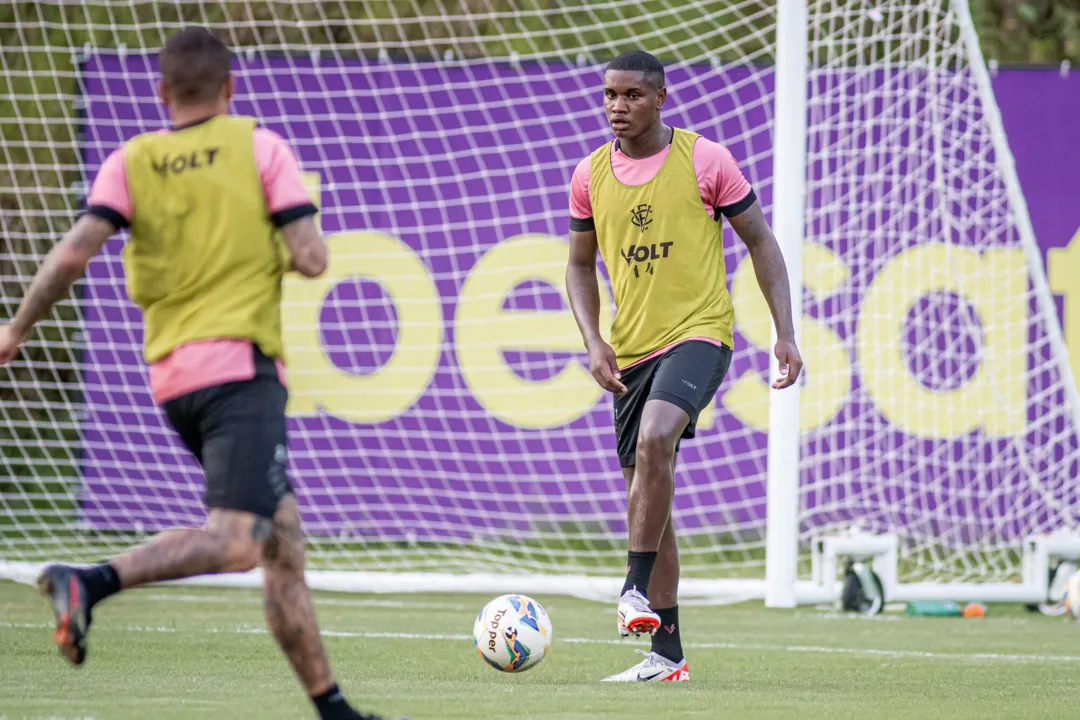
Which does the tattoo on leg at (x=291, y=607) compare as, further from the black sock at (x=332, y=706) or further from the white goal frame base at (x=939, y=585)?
the white goal frame base at (x=939, y=585)

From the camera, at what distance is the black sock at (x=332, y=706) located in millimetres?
3846

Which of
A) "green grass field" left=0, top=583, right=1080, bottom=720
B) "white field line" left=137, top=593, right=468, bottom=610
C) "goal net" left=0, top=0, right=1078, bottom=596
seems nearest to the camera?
"green grass field" left=0, top=583, right=1080, bottom=720

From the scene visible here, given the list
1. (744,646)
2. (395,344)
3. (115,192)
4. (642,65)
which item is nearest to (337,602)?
(395,344)

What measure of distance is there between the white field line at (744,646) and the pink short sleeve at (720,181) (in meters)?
2.15

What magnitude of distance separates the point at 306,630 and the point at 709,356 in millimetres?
2160

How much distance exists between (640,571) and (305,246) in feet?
6.49

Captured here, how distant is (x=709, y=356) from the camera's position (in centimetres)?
554

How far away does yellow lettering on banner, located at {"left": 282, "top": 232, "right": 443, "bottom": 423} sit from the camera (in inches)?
432

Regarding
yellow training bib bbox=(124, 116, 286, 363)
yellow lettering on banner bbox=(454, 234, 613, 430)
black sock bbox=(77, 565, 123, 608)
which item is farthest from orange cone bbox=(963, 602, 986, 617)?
black sock bbox=(77, 565, 123, 608)

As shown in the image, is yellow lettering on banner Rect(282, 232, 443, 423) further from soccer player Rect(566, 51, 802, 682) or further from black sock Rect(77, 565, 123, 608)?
black sock Rect(77, 565, 123, 608)

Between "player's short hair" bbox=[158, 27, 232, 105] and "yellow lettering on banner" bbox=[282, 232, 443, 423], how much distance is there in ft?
23.0

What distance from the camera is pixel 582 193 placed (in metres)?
5.84

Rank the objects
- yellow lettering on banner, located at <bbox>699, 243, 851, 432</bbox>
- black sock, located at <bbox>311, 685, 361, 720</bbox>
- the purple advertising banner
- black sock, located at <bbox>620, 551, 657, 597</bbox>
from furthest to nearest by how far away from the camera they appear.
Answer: the purple advertising banner < yellow lettering on banner, located at <bbox>699, 243, 851, 432</bbox> < black sock, located at <bbox>620, 551, 657, 597</bbox> < black sock, located at <bbox>311, 685, 361, 720</bbox>

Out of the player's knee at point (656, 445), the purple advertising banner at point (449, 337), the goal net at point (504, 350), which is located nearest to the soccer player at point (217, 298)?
the player's knee at point (656, 445)
